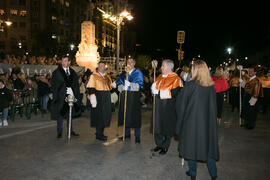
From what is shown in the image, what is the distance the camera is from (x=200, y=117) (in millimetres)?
3990

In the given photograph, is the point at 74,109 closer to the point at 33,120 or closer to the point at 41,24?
the point at 33,120

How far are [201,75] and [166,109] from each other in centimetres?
202

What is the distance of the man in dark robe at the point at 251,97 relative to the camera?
8.24 m

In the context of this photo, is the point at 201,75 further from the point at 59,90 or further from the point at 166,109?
the point at 59,90

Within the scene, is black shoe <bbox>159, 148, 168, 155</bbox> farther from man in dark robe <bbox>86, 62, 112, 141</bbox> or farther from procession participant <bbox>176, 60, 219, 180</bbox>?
procession participant <bbox>176, 60, 219, 180</bbox>

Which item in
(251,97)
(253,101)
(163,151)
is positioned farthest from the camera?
(251,97)

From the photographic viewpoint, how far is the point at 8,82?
9891 millimetres

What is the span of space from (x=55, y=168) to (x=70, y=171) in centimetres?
35

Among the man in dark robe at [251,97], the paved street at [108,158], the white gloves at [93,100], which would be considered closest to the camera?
the paved street at [108,158]

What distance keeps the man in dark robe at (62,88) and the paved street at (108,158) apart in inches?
31.8

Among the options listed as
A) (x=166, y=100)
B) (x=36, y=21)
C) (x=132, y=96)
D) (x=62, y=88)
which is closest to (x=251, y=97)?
(x=166, y=100)

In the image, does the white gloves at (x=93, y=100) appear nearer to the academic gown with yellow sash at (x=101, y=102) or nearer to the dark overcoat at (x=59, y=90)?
the academic gown with yellow sash at (x=101, y=102)

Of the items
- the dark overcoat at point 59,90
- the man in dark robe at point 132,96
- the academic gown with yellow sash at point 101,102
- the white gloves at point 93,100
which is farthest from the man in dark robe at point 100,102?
the dark overcoat at point 59,90

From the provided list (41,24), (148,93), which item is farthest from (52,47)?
(148,93)
